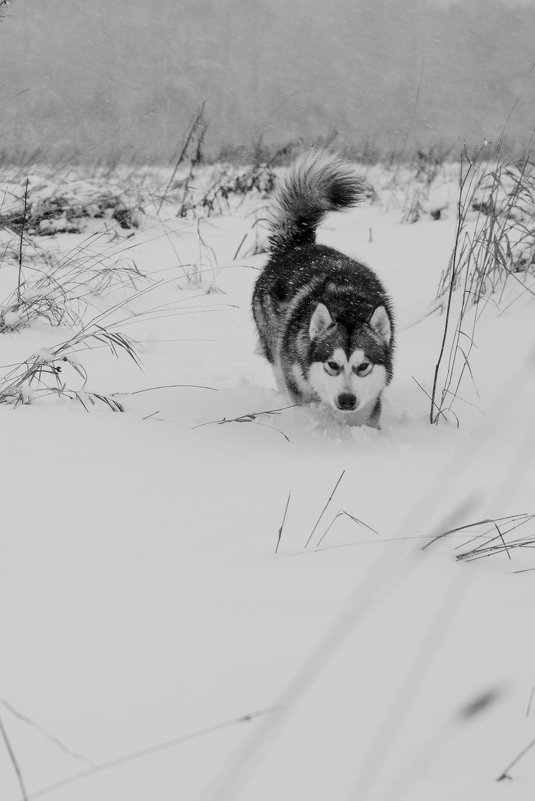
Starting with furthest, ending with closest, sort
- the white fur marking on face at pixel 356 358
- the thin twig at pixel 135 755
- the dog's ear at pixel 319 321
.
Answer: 1. the dog's ear at pixel 319 321
2. the white fur marking on face at pixel 356 358
3. the thin twig at pixel 135 755

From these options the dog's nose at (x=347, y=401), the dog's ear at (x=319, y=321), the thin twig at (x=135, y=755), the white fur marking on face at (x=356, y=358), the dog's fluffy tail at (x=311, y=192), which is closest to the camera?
the thin twig at (x=135, y=755)

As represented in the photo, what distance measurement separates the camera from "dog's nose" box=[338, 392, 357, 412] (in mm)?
3719

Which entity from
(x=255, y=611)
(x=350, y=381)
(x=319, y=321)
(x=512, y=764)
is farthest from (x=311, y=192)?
(x=512, y=764)

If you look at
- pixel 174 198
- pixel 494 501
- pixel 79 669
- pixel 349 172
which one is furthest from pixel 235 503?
pixel 174 198

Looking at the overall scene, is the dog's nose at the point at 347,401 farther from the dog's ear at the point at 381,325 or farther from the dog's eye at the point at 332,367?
the dog's ear at the point at 381,325

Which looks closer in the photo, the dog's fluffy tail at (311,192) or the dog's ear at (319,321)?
the dog's ear at (319,321)

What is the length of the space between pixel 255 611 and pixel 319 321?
8.76 ft

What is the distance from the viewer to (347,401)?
372 centimetres

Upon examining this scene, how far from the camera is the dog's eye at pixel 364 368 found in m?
3.90

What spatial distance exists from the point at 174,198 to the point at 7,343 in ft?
19.5

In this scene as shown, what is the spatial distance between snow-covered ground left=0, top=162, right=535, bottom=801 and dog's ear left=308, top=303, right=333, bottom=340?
2.22ft

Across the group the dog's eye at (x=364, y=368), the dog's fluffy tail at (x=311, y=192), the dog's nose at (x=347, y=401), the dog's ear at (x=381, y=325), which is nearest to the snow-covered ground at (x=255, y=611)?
the dog's nose at (x=347, y=401)

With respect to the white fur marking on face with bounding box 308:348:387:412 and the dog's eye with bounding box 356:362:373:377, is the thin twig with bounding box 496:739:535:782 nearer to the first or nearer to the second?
the white fur marking on face with bounding box 308:348:387:412

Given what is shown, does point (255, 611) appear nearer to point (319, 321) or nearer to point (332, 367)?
point (332, 367)
